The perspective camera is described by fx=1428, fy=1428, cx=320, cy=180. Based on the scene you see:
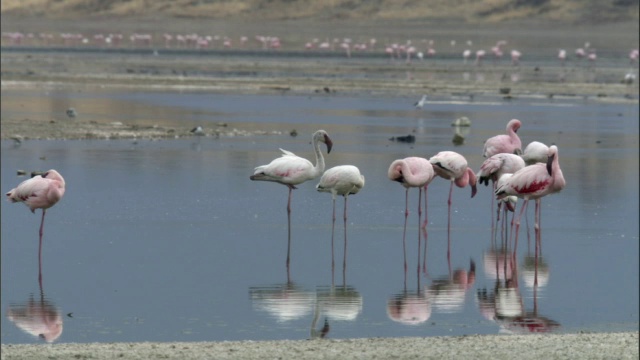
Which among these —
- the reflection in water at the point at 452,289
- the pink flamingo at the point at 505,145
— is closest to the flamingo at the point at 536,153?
the pink flamingo at the point at 505,145

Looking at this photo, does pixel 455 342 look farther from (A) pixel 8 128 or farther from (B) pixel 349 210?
(A) pixel 8 128

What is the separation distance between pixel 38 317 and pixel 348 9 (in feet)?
278

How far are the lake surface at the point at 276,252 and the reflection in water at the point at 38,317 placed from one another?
0.01 metres

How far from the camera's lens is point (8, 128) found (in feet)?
69.2

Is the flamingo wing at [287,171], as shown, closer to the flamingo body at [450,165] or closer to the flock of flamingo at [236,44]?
the flamingo body at [450,165]

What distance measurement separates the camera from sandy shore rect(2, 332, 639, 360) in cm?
768

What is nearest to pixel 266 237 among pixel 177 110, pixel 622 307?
pixel 622 307

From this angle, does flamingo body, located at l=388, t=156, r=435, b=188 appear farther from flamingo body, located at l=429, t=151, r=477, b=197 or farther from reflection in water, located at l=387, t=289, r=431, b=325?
reflection in water, located at l=387, t=289, r=431, b=325

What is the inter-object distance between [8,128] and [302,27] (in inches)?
2650

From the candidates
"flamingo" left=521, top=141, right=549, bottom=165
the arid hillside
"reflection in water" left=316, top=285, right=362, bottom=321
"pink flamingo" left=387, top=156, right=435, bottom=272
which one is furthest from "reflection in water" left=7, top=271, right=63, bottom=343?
the arid hillside

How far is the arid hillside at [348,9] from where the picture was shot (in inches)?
3474

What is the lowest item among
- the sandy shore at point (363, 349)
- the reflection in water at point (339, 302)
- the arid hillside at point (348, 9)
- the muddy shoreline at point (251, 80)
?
the reflection in water at point (339, 302)

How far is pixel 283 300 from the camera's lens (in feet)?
31.4

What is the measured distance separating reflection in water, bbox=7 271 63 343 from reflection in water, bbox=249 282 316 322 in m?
1.31
